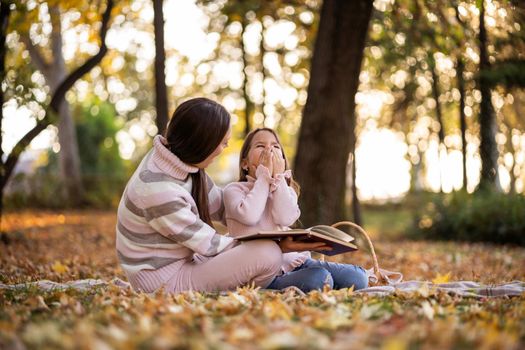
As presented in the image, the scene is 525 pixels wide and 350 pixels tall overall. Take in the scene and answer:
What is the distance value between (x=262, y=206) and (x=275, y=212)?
0.14 metres

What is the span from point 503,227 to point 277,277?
7.64m

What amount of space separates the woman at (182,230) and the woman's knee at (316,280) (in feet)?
0.66

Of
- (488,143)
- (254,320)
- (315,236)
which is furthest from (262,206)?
(488,143)

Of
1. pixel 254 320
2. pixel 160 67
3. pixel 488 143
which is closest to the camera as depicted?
pixel 254 320

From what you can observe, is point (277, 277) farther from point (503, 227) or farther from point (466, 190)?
point (466, 190)

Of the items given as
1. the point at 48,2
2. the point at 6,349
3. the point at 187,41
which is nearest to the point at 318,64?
the point at 48,2

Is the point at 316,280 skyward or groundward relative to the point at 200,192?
groundward

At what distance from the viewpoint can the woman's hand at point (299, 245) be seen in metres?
3.85

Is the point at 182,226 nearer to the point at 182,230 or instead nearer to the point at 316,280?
the point at 182,230

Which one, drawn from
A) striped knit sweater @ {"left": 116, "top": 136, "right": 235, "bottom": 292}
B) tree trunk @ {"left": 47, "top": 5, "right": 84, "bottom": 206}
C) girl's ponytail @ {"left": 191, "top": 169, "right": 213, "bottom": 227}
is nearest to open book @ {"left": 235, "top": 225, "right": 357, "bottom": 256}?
striped knit sweater @ {"left": 116, "top": 136, "right": 235, "bottom": 292}

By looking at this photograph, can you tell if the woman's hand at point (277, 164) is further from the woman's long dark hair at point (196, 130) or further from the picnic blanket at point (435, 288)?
the picnic blanket at point (435, 288)

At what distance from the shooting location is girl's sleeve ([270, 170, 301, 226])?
4230 millimetres

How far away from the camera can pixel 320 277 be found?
4.02m

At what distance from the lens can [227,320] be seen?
2812 millimetres
